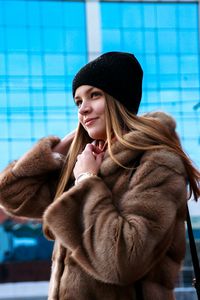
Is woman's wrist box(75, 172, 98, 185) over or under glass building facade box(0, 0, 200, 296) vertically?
over

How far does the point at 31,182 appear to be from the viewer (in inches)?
124

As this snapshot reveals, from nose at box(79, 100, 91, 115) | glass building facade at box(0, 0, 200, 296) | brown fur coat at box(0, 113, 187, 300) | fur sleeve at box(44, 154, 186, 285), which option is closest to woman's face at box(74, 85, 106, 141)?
nose at box(79, 100, 91, 115)

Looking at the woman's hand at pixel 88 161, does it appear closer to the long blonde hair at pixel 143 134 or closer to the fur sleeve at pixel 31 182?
the long blonde hair at pixel 143 134

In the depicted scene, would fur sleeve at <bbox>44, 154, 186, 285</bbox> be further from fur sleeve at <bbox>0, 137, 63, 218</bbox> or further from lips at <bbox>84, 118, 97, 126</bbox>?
fur sleeve at <bbox>0, 137, 63, 218</bbox>

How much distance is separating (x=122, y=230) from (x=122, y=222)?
0.10 feet

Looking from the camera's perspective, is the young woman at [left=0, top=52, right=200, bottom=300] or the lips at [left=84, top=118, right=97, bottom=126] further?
the lips at [left=84, top=118, right=97, bottom=126]

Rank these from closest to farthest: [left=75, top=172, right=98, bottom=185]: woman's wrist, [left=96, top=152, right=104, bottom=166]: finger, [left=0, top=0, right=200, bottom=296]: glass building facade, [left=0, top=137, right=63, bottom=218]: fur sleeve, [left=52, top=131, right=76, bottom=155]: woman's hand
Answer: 1. [left=75, top=172, right=98, bottom=185]: woman's wrist
2. [left=96, top=152, right=104, bottom=166]: finger
3. [left=0, top=137, right=63, bottom=218]: fur sleeve
4. [left=52, top=131, right=76, bottom=155]: woman's hand
5. [left=0, top=0, right=200, bottom=296]: glass building facade

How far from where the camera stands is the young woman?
257 centimetres

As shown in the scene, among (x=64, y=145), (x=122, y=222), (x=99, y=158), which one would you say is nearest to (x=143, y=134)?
(x=99, y=158)

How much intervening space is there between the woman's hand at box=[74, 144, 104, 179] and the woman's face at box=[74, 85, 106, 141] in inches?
2.5

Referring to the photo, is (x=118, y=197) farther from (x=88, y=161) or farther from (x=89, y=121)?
(x=89, y=121)

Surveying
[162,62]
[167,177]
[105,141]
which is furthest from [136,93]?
Result: [162,62]

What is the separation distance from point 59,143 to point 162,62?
24833 mm

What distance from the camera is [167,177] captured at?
2.67m
